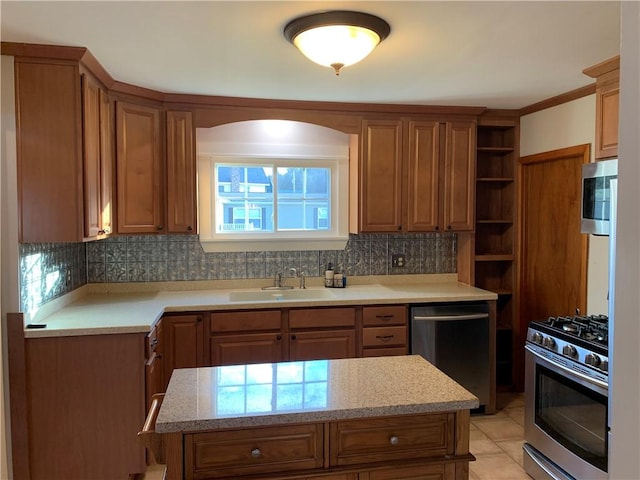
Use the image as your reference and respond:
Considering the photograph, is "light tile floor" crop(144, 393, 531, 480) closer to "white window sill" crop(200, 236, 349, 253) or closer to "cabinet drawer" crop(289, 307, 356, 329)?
"cabinet drawer" crop(289, 307, 356, 329)

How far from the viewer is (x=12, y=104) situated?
2354 mm

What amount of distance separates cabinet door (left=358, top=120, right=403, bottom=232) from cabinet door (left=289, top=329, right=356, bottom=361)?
86 cm

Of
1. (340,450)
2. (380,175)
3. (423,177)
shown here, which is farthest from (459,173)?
(340,450)

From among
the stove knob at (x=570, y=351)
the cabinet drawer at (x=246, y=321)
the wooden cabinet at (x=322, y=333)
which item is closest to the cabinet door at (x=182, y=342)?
the cabinet drawer at (x=246, y=321)

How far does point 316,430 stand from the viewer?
4.88ft

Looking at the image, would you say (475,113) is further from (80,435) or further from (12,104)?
(80,435)

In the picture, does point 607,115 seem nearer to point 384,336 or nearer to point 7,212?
point 384,336

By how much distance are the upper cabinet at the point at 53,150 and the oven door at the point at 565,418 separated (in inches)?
105

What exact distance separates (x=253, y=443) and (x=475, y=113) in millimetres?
3155

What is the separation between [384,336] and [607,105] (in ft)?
6.54

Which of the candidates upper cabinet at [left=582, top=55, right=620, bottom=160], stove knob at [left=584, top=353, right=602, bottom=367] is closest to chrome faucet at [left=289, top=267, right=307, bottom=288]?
stove knob at [left=584, top=353, right=602, bottom=367]

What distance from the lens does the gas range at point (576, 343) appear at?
2199mm

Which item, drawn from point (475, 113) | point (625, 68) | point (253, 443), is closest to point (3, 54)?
point (253, 443)

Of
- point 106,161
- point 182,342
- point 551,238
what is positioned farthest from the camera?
point 551,238
